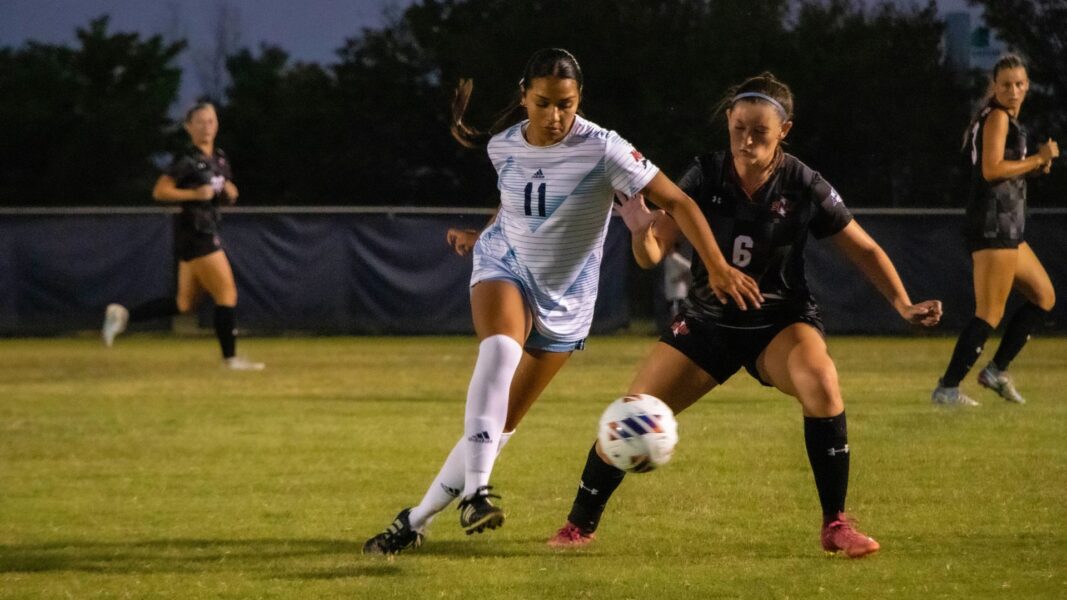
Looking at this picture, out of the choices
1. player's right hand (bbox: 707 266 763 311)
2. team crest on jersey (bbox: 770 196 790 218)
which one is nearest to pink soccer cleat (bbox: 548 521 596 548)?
player's right hand (bbox: 707 266 763 311)

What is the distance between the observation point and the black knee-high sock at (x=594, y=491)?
20.8 feet

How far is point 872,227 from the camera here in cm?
2211

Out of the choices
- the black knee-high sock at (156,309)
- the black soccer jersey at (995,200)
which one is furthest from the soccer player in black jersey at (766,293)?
the black knee-high sock at (156,309)

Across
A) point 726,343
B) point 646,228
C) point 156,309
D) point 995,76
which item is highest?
point 995,76

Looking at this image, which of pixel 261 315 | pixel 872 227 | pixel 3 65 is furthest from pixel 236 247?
pixel 3 65

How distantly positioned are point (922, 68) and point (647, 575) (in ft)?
90.3

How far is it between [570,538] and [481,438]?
79 cm

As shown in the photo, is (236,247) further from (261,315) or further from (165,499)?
(165,499)

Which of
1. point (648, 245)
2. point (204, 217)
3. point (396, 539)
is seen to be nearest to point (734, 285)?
point (648, 245)

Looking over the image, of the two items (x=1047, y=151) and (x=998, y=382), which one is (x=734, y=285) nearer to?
(x=1047, y=151)

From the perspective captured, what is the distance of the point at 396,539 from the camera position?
6.22 m

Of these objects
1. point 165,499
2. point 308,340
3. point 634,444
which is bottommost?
point 308,340

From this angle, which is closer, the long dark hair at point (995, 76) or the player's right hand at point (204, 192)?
the long dark hair at point (995, 76)

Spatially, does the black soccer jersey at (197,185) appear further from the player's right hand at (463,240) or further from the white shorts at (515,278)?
the white shorts at (515,278)
